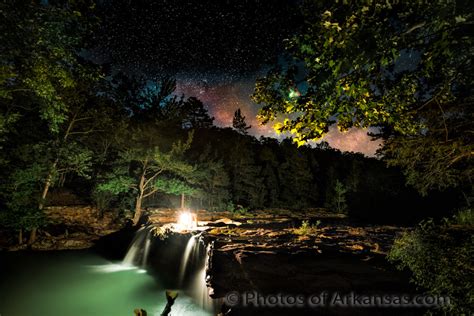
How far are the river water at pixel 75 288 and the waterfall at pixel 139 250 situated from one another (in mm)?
546

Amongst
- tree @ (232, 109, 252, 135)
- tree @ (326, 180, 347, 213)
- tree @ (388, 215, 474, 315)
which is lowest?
tree @ (388, 215, 474, 315)

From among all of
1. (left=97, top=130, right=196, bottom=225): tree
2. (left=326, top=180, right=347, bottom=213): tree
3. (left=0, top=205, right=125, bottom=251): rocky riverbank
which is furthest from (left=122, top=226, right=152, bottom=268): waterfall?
(left=326, top=180, right=347, bottom=213): tree

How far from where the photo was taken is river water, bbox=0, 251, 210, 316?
8758 mm

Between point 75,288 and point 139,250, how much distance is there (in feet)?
13.1

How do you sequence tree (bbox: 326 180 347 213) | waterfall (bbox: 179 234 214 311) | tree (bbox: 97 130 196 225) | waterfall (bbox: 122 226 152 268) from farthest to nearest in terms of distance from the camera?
tree (bbox: 326 180 347 213) < tree (bbox: 97 130 196 225) < waterfall (bbox: 122 226 152 268) < waterfall (bbox: 179 234 214 311)

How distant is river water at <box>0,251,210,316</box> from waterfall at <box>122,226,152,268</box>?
55cm

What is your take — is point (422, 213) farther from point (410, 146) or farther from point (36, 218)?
point (36, 218)

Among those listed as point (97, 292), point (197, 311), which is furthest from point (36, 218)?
point (197, 311)

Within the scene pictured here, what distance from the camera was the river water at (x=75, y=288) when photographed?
8.76 m

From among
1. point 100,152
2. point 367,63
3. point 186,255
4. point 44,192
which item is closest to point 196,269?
point 186,255

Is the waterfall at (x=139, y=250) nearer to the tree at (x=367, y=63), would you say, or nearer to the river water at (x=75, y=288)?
the river water at (x=75, y=288)

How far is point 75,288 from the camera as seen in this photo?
420 inches

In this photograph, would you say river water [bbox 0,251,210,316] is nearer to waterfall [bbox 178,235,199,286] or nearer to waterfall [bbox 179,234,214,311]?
waterfall [bbox 179,234,214,311]

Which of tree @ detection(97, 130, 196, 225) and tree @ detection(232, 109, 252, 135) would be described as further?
tree @ detection(232, 109, 252, 135)
